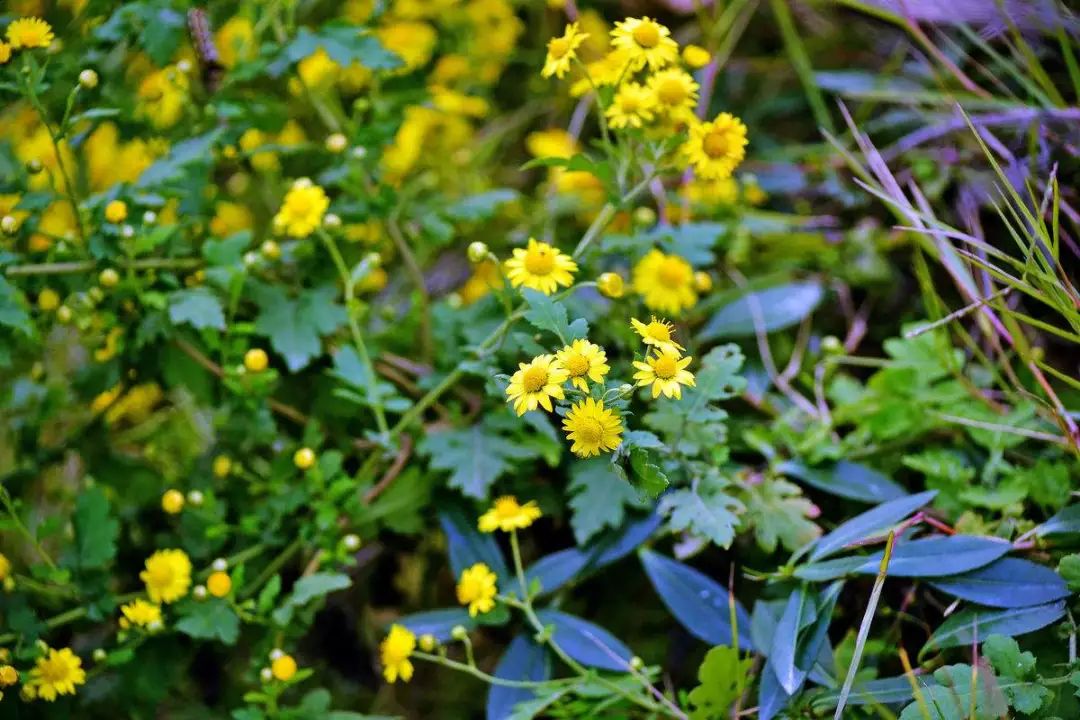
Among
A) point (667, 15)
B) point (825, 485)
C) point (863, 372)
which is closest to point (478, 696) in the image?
point (825, 485)

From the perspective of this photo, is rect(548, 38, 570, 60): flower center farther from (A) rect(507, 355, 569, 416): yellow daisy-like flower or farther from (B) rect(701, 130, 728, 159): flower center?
(A) rect(507, 355, 569, 416): yellow daisy-like flower

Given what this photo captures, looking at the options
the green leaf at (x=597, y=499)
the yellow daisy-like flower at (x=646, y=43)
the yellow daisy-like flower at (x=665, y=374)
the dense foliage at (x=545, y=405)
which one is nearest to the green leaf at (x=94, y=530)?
the dense foliage at (x=545, y=405)

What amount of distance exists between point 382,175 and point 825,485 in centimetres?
59

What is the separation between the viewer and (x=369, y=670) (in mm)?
1115

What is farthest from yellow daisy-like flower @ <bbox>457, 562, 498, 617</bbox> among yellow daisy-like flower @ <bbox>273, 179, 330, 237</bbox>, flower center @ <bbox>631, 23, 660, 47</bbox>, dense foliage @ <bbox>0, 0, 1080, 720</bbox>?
flower center @ <bbox>631, 23, 660, 47</bbox>

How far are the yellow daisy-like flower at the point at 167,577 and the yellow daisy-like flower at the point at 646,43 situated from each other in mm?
605

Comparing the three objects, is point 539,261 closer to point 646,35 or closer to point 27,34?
point 646,35

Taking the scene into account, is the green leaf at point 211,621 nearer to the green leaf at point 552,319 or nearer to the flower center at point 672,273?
the green leaf at point 552,319

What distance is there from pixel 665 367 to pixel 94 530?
59 centimetres

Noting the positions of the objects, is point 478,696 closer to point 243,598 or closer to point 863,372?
point 243,598

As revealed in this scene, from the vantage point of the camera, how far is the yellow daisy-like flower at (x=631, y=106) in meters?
0.75

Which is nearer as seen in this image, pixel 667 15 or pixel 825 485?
pixel 825 485

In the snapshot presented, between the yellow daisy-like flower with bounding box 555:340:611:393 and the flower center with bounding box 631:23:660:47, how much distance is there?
280mm

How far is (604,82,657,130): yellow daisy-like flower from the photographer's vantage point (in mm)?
746
